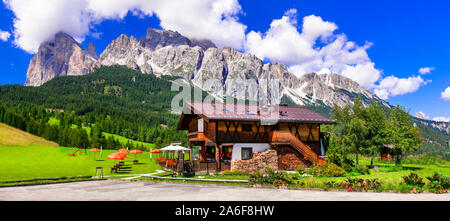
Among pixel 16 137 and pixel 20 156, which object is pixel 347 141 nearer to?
pixel 20 156

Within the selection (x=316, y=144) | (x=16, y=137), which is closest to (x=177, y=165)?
(x=316, y=144)

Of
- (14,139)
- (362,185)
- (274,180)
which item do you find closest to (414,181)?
(362,185)

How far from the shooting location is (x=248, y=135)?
105ft

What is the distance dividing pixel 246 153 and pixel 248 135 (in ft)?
6.73

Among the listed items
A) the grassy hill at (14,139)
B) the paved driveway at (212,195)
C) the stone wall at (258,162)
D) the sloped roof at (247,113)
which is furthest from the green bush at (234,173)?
the grassy hill at (14,139)

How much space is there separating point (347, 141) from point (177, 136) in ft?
341

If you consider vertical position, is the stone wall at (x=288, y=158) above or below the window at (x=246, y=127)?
below

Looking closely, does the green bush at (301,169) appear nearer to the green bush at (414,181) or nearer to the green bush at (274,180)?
the green bush at (274,180)

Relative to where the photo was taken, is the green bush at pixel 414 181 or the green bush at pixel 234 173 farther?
the green bush at pixel 234 173

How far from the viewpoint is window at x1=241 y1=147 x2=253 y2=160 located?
3159 cm

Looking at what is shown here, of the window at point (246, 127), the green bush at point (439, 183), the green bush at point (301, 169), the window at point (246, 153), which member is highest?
the window at point (246, 127)

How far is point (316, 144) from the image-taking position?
115 feet

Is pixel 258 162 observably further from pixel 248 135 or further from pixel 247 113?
pixel 247 113

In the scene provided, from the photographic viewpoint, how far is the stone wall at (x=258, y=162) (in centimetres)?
2952
